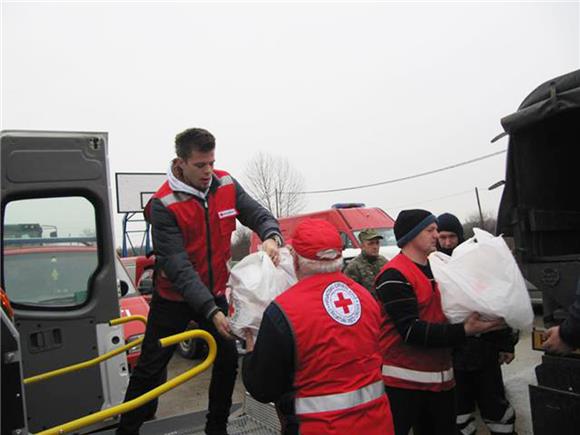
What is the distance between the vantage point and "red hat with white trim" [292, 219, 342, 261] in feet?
7.06

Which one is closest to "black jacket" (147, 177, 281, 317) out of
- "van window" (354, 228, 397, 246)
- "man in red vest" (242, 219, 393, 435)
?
"man in red vest" (242, 219, 393, 435)

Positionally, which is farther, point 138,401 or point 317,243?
point 138,401

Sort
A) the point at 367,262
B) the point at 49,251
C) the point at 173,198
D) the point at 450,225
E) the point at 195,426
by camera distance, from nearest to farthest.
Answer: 1. the point at 173,198
2. the point at 195,426
3. the point at 49,251
4. the point at 450,225
5. the point at 367,262

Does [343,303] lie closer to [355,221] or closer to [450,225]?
[450,225]

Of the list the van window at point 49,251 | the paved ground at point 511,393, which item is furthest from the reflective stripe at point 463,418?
the van window at point 49,251

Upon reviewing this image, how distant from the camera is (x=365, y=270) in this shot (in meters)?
5.93

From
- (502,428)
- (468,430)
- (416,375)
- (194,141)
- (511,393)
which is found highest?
(194,141)

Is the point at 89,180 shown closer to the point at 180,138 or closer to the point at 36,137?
the point at 36,137

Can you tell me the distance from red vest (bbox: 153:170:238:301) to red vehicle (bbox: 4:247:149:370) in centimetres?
106

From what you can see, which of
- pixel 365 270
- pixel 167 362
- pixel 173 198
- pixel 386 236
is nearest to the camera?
pixel 173 198

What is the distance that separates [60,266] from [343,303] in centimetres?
271

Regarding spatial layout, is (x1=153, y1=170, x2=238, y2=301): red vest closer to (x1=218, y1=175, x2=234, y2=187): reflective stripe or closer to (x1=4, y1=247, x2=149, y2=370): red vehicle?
(x1=218, y1=175, x2=234, y2=187): reflective stripe

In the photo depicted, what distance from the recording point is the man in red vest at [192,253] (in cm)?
286

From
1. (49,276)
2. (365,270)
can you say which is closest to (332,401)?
(49,276)
